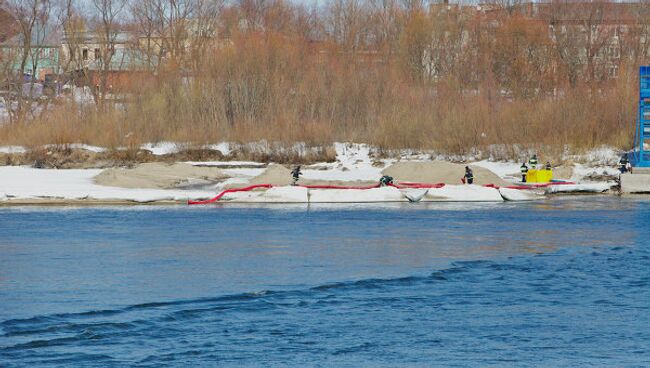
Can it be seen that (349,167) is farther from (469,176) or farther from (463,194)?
(463,194)

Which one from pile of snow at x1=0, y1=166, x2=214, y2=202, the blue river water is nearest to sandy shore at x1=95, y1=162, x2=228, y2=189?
pile of snow at x1=0, y1=166, x2=214, y2=202

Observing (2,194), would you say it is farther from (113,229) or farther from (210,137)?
(210,137)

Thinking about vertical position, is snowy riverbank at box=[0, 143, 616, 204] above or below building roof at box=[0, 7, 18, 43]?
below

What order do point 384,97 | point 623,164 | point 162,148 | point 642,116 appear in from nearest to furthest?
1. point 642,116
2. point 623,164
3. point 162,148
4. point 384,97

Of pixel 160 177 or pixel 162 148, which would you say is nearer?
pixel 160 177

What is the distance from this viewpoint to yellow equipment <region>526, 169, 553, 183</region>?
28312 millimetres

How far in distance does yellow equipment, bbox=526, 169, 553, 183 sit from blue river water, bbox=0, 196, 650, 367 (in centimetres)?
625

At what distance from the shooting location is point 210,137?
37625mm

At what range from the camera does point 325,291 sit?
44.9ft

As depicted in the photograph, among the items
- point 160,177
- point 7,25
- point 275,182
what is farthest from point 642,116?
point 7,25

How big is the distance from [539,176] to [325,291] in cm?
1573

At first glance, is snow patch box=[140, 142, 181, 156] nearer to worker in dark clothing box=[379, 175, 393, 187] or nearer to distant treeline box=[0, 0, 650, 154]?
distant treeline box=[0, 0, 650, 154]

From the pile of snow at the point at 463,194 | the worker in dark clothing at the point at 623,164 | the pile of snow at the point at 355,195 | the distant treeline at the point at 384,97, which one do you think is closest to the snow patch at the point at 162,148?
the distant treeline at the point at 384,97

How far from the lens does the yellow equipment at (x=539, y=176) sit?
2831 centimetres
